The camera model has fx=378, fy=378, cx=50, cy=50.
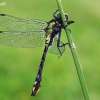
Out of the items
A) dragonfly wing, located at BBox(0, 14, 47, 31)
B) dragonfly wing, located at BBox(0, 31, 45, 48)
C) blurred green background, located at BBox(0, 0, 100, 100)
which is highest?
blurred green background, located at BBox(0, 0, 100, 100)

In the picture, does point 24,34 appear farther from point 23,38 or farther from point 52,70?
point 52,70

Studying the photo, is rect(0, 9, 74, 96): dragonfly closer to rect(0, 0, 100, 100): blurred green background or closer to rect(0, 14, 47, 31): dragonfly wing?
rect(0, 14, 47, 31): dragonfly wing

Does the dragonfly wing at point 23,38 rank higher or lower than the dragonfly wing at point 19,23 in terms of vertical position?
lower

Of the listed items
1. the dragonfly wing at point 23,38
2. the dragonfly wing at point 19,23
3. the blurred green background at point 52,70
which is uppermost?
the blurred green background at point 52,70

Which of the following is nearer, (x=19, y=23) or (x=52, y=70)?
(x=19, y=23)

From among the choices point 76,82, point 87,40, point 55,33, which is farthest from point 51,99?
point 87,40

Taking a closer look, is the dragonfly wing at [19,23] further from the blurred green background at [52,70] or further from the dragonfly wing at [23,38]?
the blurred green background at [52,70]

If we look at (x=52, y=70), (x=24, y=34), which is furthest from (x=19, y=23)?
(x=52, y=70)

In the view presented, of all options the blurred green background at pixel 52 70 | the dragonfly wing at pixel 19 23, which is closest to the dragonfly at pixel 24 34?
the dragonfly wing at pixel 19 23

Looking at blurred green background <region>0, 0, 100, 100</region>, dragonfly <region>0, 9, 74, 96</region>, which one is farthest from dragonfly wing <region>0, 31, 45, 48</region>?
blurred green background <region>0, 0, 100, 100</region>
